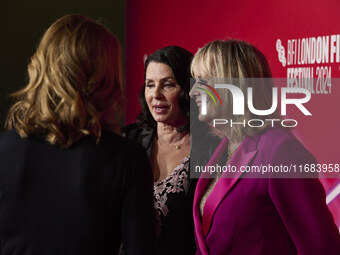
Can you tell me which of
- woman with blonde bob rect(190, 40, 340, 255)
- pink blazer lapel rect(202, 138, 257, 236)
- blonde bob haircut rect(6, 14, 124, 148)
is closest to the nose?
woman with blonde bob rect(190, 40, 340, 255)

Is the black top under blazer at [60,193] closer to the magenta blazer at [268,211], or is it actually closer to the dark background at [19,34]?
the magenta blazer at [268,211]

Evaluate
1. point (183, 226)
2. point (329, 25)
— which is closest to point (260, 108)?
point (183, 226)

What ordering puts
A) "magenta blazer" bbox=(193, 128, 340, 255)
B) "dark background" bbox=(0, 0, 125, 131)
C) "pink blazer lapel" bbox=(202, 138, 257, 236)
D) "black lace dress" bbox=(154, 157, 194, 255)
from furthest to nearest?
"dark background" bbox=(0, 0, 125, 131), "black lace dress" bbox=(154, 157, 194, 255), "pink blazer lapel" bbox=(202, 138, 257, 236), "magenta blazer" bbox=(193, 128, 340, 255)

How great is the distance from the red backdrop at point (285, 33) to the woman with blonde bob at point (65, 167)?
193 centimetres

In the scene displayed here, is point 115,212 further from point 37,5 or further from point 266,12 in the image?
point 37,5

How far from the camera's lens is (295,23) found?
3047 millimetres

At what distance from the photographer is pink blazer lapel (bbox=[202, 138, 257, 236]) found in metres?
1.63

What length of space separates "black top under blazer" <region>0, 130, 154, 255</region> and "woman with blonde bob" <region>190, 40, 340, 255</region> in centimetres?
52

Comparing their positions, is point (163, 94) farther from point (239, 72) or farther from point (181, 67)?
point (239, 72)

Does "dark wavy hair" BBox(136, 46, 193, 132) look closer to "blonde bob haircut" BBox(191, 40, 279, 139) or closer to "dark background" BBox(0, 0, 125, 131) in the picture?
"blonde bob haircut" BBox(191, 40, 279, 139)

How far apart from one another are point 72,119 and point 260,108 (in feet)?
2.41

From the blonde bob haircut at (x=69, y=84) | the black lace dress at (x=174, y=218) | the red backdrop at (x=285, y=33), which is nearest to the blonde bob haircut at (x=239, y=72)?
the black lace dress at (x=174, y=218)

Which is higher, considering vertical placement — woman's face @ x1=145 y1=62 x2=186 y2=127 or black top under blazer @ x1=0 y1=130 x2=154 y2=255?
woman's face @ x1=145 y1=62 x2=186 y2=127

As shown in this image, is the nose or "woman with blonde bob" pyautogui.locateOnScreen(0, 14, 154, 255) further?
the nose
